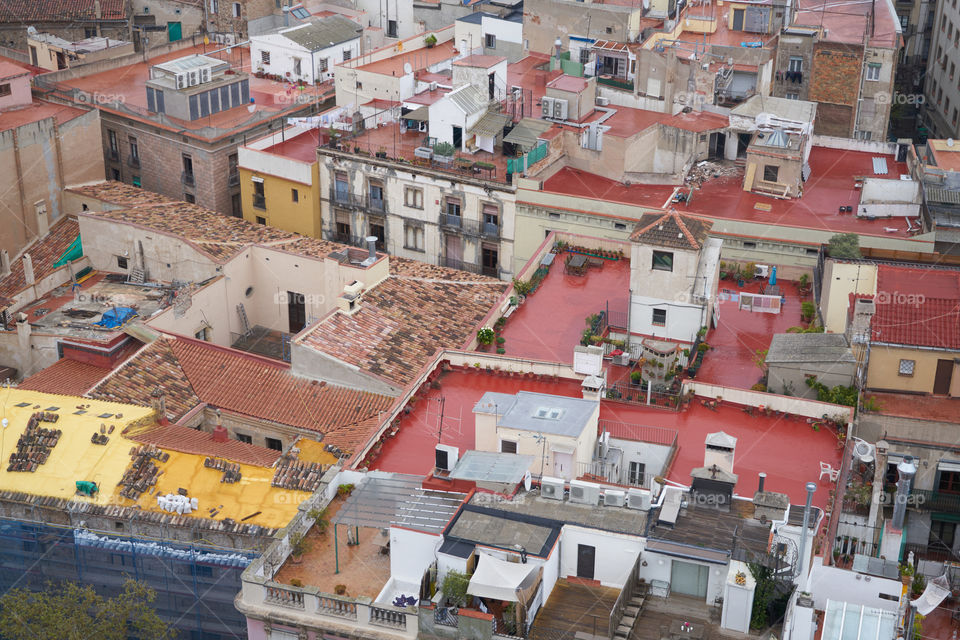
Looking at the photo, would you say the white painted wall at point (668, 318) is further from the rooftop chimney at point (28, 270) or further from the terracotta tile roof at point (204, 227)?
the rooftop chimney at point (28, 270)

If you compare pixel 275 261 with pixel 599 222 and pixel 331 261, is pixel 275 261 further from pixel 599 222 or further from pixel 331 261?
pixel 599 222

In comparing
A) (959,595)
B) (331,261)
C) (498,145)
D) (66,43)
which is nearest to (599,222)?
(498,145)

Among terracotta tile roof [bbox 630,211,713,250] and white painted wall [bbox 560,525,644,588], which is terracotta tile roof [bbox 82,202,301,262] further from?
white painted wall [bbox 560,525,644,588]

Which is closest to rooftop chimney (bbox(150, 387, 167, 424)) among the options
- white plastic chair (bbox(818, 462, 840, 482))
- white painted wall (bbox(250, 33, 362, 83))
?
white plastic chair (bbox(818, 462, 840, 482))

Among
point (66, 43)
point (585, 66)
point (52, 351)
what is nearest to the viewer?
point (52, 351)

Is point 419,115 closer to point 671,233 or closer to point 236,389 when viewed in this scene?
point 236,389

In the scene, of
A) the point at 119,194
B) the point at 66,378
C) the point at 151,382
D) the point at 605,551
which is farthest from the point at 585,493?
the point at 119,194

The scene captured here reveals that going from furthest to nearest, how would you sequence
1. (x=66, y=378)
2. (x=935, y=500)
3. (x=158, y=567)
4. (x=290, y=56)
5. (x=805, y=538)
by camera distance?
(x=290, y=56), (x=66, y=378), (x=935, y=500), (x=158, y=567), (x=805, y=538)
